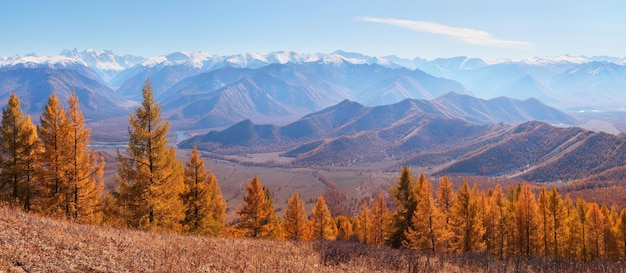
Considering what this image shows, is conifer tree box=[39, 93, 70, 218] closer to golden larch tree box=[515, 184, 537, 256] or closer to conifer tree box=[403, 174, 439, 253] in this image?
conifer tree box=[403, 174, 439, 253]

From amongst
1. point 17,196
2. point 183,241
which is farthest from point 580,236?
point 17,196

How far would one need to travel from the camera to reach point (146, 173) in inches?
1035

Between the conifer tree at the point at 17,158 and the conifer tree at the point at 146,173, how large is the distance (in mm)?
8848

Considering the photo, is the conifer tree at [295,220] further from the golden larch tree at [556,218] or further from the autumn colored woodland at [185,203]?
the golden larch tree at [556,218]

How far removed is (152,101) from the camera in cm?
2739

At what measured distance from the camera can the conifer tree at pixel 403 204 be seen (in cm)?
3997

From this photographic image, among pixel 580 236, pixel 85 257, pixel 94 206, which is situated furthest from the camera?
pixel 580 236

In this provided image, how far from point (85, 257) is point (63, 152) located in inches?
796

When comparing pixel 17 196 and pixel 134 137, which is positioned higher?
pixel 134 137

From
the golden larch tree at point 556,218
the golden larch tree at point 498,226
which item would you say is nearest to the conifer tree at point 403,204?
the golden larch tree at point 498,226

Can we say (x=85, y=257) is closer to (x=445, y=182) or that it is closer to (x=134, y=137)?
(x=134, y=137)

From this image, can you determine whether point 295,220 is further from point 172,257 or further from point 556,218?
point 172,257

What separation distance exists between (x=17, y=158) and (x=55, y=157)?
12.8 feet

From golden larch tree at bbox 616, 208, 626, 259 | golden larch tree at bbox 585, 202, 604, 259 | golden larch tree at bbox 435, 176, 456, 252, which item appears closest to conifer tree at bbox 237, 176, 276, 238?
golden larch tree at bbox 435, 176, 456, 252
